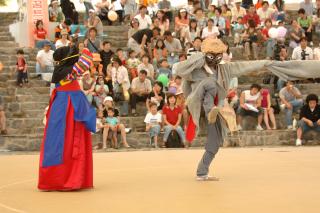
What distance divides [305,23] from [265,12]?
5.44 feet

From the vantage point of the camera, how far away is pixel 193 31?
24.8 metres

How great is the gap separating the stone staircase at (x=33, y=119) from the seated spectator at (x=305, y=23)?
327cm

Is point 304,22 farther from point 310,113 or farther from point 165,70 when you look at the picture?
point 310,113

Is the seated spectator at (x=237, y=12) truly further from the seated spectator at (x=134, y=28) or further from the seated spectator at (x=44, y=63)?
the seated spectator at (x=44, y=63)

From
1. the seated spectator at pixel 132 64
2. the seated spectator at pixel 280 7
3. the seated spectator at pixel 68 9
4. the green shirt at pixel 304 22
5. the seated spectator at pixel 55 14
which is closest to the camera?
the seated spectator at pixel 132 64

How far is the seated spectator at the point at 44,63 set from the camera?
878 inches

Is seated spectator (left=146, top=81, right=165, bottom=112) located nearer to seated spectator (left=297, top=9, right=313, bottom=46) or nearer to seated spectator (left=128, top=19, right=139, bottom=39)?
seated spectator (left=128, top=19, right=139, bottom=39)

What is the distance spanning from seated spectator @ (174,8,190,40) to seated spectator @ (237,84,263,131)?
403 cm

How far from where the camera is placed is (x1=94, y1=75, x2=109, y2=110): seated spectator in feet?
67.9

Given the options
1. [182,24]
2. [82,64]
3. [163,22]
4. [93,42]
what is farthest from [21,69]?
[82,64]

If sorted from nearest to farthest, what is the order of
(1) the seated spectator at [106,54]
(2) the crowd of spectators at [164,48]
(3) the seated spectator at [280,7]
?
(2) the crowd of spectators at [164,48], (1) the seated spectator at [106,54], (3) the seated spectator at [280,7]

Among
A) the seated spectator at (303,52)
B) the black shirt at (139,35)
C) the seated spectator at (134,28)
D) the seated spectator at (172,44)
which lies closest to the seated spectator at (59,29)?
the seated spectator at (134,28)

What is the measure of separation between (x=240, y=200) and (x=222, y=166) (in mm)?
4159

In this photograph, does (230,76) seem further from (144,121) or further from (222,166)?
(144,121)
